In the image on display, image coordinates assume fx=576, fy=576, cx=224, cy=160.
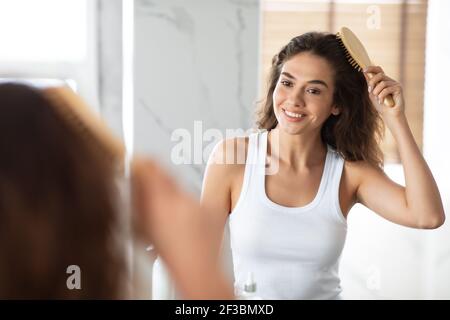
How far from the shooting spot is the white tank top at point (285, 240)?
879mm

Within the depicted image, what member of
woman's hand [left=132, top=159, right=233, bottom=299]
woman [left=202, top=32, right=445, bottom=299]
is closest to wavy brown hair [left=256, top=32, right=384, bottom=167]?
woman [left=202, top=32, right=445, bottom=299]

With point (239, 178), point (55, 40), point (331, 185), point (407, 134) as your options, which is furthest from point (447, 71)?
point (55, 40)

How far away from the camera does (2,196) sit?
0.40 m

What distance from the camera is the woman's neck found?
91 centimetres

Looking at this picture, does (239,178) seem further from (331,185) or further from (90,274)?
(90,274)

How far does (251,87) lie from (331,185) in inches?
7.7

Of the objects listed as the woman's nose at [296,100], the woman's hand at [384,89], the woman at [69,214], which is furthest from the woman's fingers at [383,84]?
the woman at [69,214]

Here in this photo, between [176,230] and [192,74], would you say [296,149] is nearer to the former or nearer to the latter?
[192,74]

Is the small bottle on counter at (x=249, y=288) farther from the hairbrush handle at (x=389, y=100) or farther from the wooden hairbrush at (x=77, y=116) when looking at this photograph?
the wooden hairbrush at (x=77, y=116)

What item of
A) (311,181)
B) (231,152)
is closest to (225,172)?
(231,152)

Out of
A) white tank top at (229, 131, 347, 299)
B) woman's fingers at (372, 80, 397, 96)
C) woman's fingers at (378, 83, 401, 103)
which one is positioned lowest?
white tank top at (229, 131, 347, 299)

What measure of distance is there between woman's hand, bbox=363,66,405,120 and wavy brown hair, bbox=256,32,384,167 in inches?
0.6

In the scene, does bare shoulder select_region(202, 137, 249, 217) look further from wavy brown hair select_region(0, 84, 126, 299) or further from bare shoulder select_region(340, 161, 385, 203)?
Result: wavy brown hair select_region(0, 84, 126, 299)
